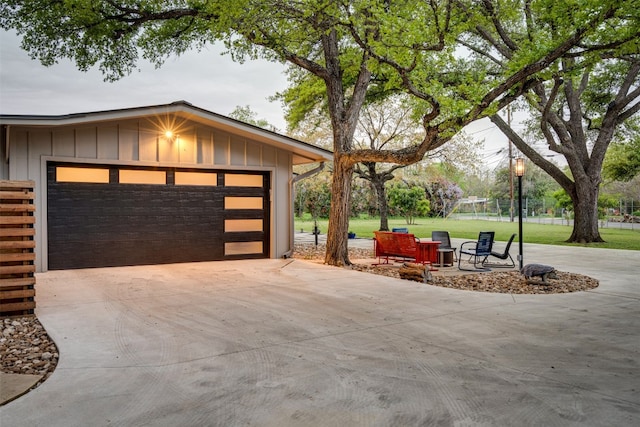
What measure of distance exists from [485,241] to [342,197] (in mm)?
3640

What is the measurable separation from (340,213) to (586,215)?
1349 centimetres

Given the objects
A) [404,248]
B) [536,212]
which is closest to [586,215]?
[404,248]

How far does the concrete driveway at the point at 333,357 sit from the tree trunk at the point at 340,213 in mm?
3185

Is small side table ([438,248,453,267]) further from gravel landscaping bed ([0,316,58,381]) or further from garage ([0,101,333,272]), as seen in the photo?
gravel landscaping bed ([0,316,58,381])

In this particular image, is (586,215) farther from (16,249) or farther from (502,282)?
(16,249)

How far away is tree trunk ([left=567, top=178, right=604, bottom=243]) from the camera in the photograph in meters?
19.0

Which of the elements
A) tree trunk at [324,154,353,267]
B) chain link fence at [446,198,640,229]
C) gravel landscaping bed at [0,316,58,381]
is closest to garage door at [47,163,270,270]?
tree trunk at [324,154,353,267]

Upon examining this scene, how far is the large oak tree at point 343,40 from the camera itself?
28.4ft

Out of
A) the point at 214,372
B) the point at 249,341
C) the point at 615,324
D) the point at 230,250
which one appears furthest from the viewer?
the point at 230,250

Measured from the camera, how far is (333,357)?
14.4ft

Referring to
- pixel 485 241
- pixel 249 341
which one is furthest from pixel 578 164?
pixel 249 341

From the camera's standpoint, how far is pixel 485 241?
432 inches

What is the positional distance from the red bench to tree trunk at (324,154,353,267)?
0.91 metres

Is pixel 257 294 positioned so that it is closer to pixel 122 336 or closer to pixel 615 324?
pixel 122 336
